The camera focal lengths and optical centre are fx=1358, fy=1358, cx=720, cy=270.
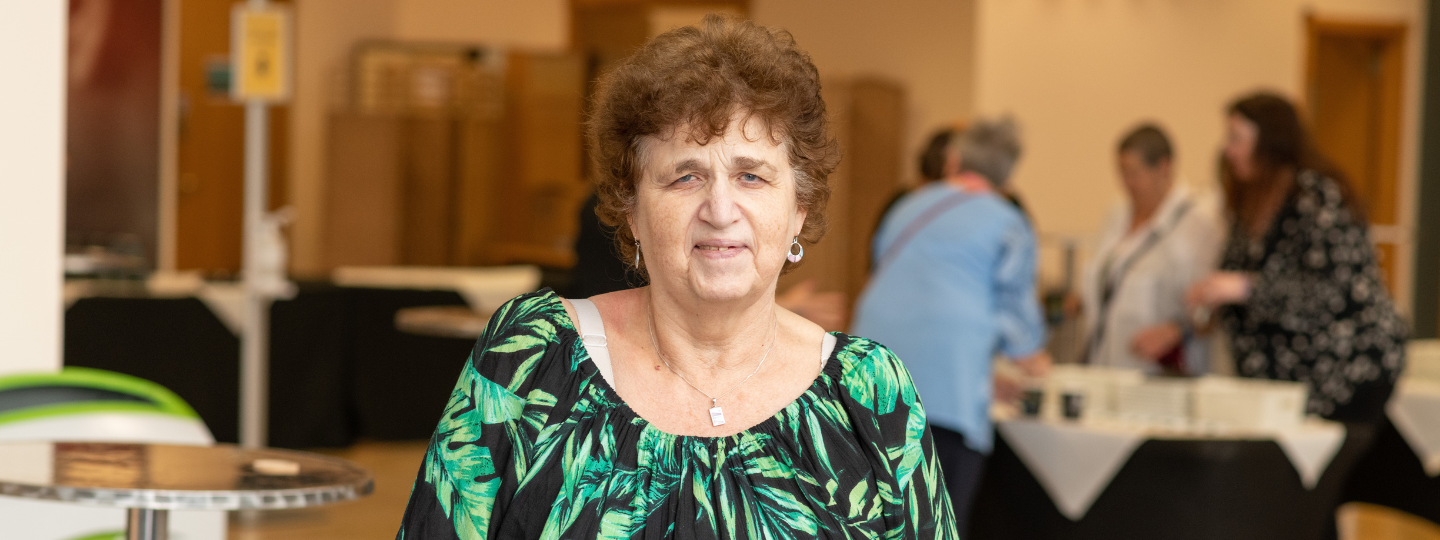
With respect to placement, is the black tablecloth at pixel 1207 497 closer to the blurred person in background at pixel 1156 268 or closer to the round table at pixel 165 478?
the blurred person in background at pixel 1156 268

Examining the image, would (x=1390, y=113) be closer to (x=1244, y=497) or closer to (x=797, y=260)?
(x=1244, y=497)

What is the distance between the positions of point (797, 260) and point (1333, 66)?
318 inches

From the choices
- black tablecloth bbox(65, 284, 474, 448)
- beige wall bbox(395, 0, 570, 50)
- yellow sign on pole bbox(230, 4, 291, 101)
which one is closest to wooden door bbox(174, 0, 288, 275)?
beige wall bbox(395, 0, 570, 50)

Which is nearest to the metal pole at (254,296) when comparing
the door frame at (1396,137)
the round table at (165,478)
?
the round table at (165,478)

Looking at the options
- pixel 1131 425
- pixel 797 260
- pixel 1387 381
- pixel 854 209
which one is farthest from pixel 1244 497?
pixel 854 209

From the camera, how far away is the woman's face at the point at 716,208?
1.47 m

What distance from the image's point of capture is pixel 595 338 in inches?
60.7

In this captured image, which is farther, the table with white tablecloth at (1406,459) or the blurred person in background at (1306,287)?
the table with white tablecloth at (1406,459)

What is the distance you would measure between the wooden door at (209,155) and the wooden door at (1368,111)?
6850mm

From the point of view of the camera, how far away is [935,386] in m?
3.62

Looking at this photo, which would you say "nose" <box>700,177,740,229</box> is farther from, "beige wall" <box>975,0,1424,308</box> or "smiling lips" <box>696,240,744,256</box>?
"beige wall" <box>975,0,1424,308</box>

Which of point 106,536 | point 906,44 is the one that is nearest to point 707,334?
point 106,536

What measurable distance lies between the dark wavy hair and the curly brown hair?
2969 millimetres

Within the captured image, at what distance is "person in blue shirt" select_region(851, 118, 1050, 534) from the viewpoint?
142 inches
